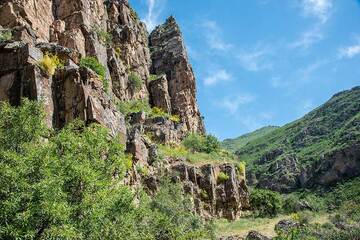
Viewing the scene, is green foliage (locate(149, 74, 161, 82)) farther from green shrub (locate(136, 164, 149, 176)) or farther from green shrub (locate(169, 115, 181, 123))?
green shrub (locate(136, 164, 149, 176))

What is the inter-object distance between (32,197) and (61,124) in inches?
527

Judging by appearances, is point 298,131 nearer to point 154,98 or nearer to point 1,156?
point 154,98

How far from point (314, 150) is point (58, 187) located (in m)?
118

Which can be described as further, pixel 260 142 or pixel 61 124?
pixel 260 142

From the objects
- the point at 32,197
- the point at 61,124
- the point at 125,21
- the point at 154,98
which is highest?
the point at 125,21

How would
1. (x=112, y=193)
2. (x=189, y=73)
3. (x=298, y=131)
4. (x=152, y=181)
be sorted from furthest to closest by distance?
(x=298, y=131)
(x=189, y=73)
(x=152, y=181)
(x=112, y=193)

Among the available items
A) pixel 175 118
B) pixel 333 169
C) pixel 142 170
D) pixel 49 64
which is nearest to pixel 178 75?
pixel 175 118

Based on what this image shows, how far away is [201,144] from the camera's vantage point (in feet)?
194

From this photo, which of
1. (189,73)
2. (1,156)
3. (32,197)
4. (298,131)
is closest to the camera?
(32,197)

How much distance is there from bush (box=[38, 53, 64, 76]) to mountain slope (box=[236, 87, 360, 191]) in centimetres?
8413

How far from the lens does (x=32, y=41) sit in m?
35.1

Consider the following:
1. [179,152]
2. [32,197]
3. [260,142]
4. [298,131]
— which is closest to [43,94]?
[32,197]

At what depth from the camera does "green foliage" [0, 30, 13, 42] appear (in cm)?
3236

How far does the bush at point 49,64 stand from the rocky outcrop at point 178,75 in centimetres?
3742
